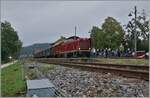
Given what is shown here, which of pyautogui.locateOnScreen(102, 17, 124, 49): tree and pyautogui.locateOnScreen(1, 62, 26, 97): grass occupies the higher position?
pyautogui.locateOnScreen(102, 17, 124, 49): tree

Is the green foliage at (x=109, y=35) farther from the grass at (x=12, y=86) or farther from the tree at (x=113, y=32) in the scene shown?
the grass at (x=12, y=86)

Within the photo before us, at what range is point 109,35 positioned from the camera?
77000 millimetres

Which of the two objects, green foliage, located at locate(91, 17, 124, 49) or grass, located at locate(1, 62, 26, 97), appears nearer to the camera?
grass, located at locate(1, 62, 26, 97)

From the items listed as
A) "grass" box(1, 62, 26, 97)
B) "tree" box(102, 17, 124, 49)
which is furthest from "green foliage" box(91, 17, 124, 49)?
"grass" box(1, 62, 26, 97)

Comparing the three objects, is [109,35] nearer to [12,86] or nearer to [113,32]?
[113,32]

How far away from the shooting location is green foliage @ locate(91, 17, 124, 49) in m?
74.3

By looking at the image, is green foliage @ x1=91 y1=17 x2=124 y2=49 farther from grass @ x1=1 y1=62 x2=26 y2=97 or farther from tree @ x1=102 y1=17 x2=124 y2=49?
grass @ x1=1 y1=62 x2=26 y2=97

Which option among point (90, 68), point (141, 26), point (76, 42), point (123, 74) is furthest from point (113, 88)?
point (141, 26)

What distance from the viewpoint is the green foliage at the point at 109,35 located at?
74.3 meters

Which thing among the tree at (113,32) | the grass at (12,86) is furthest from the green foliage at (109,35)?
the grass at (12,86)

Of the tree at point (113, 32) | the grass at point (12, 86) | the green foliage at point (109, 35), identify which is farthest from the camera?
the green foliage at point (109, 35)

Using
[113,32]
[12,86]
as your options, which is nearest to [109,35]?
[113,32]

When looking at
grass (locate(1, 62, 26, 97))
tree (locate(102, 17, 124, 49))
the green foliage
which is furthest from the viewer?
the green foliage

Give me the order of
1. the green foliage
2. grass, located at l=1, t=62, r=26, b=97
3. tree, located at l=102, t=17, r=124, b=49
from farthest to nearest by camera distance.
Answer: the green foliage
tree, located at l=102, t=17, r=124, b=49
grass, located at l=1, t=62, r=26, b=97
